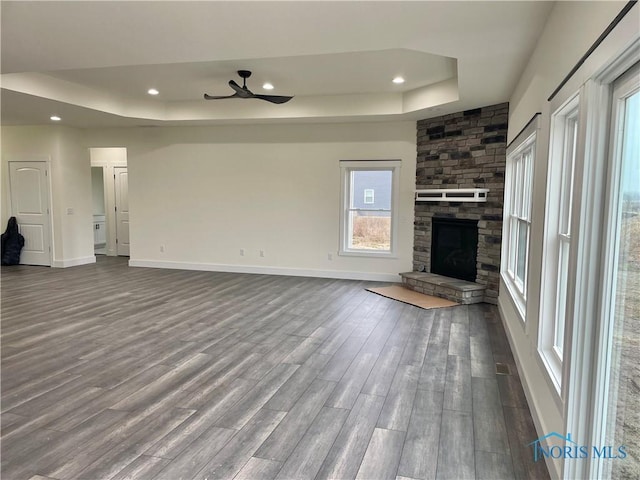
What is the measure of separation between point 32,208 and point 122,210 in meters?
1.88

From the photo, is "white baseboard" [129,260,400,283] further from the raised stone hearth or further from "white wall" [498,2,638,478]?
"white wall" [498,2,638,478]

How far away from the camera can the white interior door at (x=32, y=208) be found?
8094 mm

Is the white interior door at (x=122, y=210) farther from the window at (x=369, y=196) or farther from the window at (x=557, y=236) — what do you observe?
the window at (x=557, y=236)

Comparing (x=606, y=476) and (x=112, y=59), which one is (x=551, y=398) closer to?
(x=606, y=476)

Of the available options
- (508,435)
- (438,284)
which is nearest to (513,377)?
(508,435)

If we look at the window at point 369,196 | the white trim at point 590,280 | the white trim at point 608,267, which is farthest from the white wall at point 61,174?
the white trim at point 608,267

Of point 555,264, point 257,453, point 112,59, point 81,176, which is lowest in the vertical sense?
point 257,453

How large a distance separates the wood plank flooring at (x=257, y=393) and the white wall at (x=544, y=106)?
7.4 inches

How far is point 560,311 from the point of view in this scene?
248 cm

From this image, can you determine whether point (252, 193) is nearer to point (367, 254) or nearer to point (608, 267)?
point (367, 254)

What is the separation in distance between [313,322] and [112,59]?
336 cm

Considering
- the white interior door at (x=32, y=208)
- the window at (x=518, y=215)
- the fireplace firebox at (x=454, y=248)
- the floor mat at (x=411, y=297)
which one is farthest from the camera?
the white interior door at (x=32, y=208)

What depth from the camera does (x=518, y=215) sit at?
449cm

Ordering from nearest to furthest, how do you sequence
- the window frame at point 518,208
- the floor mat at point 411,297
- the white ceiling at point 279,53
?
the white ceiling at point 279,53
the window frame at point 518,208
the floor mat at point 411,297
